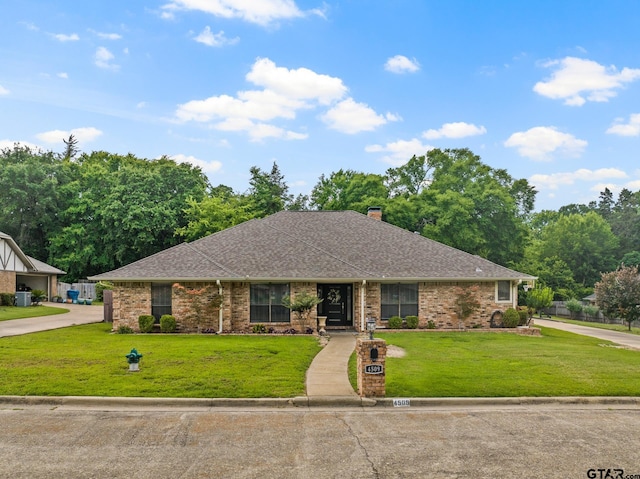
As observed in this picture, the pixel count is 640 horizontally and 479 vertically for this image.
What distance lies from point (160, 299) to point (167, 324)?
1322mm

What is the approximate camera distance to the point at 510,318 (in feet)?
72.0

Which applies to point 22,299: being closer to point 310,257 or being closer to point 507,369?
point 310,257

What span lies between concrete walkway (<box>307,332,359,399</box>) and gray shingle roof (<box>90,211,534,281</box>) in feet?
15.3

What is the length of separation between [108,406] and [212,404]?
1.93 meters

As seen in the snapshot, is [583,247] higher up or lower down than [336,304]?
higher up

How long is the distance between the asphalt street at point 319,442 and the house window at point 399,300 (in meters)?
12.4

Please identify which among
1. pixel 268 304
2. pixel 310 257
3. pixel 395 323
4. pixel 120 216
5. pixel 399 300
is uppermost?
pixel 120 216

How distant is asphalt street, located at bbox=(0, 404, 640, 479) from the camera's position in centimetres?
619

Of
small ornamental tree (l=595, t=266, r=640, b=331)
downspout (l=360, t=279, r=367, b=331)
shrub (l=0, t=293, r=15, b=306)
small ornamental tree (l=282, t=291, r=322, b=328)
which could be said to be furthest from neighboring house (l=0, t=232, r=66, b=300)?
small ornamental tree (l=595, t=266, r=640, b=331)

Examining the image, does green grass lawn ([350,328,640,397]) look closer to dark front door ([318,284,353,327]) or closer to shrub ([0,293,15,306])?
dark front door ([318,284,353,327])

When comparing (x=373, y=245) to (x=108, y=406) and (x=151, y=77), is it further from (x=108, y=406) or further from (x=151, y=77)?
(x=108, y=406)

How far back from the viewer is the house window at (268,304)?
21094 millimetres

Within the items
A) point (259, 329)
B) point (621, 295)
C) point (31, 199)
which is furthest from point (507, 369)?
point (31, 199)

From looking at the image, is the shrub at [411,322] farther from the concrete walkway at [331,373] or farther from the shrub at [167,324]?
the shrub at [167,324]
